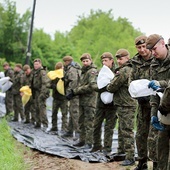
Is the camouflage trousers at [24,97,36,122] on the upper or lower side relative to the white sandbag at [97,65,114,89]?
lower

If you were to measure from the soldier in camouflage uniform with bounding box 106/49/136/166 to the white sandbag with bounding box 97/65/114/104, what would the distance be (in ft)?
1.29

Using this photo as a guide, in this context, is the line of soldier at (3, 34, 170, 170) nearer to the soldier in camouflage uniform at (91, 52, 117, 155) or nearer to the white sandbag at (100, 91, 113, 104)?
the soldier in camouflage uniform at (91, 52, 117, 155)

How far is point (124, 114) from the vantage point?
6.24 metres

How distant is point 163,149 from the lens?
4.26m

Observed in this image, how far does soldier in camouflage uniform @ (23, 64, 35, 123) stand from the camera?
11.5m

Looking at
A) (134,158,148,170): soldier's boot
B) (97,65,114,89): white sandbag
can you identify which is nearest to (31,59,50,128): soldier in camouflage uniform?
(97,65,114,89): white sandbag

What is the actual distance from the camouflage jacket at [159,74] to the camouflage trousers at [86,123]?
354 centimetres

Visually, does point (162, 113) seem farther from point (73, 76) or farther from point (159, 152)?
point (73, 76)

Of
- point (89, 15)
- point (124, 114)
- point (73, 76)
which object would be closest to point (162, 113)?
point (124, 114)

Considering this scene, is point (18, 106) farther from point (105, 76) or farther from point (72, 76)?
point (105, 76)

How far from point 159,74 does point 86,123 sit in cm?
374

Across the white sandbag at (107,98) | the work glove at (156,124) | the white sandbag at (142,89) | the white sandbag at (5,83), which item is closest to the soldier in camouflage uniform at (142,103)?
the white sandbag at (142,89)

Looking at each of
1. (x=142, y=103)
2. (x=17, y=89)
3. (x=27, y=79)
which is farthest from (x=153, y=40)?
(x=17, y=89)

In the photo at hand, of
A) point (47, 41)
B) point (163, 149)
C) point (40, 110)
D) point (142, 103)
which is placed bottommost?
point (40, 110)
